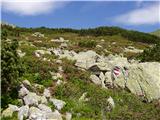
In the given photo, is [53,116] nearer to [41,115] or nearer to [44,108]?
[41,115]

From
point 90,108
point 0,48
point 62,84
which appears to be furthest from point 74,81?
point 0,48

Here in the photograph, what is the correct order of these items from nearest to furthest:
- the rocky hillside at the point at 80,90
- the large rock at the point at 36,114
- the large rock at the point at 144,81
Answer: the large rock at the point at 36,114, the rocky hillside at the point at 80,90, the large rock at the point at 144,81

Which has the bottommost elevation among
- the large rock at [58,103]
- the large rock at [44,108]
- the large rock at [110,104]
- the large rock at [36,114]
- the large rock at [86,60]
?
the large rock at [110,104]

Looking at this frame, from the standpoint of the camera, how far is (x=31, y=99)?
23.1 metres

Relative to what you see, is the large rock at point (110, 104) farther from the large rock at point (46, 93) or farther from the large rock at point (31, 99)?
the large rock at point (31, 99)

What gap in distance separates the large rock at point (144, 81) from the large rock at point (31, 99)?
7.57 metres

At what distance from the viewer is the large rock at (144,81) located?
1129 inches

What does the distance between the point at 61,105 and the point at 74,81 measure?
166 inches

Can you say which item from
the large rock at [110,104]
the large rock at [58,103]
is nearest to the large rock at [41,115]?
the large rock at [58,103]

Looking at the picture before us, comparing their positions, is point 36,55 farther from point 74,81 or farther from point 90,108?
point 90,108

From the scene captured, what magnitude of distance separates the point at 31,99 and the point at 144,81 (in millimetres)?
9380

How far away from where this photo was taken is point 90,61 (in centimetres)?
3281

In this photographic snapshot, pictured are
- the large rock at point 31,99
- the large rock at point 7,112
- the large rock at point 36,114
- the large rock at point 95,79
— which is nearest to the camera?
the large rock at point 36,114

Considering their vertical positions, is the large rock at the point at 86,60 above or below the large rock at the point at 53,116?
above
